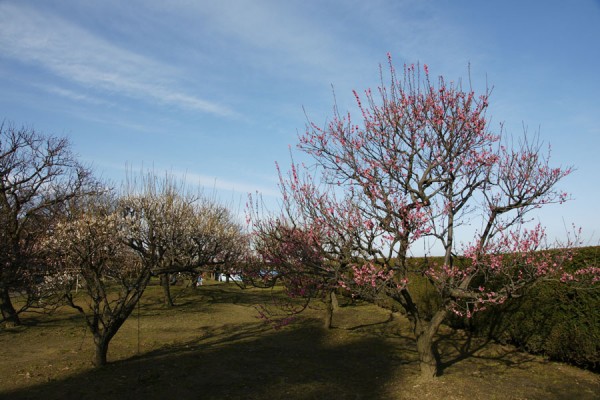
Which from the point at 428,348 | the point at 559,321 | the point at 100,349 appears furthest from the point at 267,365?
the point at 559,321

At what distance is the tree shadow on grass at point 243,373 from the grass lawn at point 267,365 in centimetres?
2

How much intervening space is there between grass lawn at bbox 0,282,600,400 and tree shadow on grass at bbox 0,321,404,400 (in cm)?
2

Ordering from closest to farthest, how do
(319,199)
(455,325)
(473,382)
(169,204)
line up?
(473,382) → (319,199) → (455,325) → (169,204)

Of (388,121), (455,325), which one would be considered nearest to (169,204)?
(388,121)

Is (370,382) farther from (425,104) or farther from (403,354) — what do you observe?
(425,104)

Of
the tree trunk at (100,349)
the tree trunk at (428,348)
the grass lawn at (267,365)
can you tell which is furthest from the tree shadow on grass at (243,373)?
the tree trunk at (428,348)

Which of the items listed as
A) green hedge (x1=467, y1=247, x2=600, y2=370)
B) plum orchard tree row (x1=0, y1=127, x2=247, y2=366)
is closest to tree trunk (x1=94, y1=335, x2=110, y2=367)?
plum orchard tree row (x1=0, y1=127, x2=247, y2=366)

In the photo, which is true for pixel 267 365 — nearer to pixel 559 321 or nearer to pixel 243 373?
pixel 243 373

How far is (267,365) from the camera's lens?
9.72 metres

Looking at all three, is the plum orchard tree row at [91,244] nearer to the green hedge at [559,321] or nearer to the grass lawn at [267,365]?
the grass lawn at [267,365]

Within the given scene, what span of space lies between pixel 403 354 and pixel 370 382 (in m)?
2.42

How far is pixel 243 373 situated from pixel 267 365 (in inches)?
31.5

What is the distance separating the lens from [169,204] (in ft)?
51.5

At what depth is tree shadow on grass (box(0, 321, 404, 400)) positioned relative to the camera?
784cm
